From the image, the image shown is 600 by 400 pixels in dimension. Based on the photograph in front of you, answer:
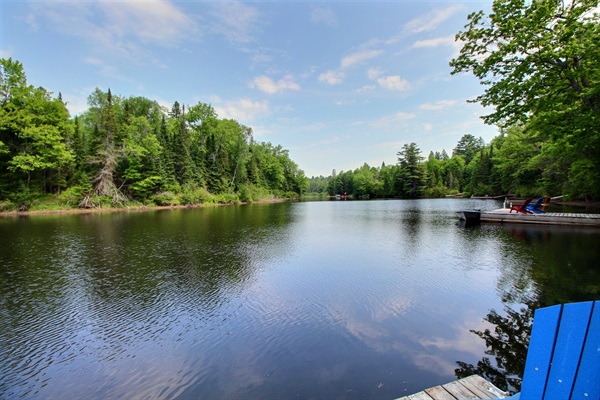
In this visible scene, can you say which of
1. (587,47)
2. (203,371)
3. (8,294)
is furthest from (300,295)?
(587,47)

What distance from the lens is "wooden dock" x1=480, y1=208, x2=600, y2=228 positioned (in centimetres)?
1686

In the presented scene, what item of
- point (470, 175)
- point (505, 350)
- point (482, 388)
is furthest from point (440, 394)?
point (470, 175)

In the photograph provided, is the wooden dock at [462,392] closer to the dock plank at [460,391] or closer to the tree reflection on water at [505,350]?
the dock plank at [460,391]

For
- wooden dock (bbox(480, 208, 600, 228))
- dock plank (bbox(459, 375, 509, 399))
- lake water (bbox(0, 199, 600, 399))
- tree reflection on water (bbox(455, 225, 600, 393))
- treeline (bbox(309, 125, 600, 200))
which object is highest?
treeline (bbox(309, 125, 600, 200))

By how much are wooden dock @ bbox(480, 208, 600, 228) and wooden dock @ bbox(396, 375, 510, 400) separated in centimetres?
2041

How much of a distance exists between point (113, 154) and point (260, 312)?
39.8m

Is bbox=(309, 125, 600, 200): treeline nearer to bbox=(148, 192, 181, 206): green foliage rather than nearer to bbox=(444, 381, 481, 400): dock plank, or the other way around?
bbox=(444, 381, 481, 400): dock plank

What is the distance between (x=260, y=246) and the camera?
14.4 metres

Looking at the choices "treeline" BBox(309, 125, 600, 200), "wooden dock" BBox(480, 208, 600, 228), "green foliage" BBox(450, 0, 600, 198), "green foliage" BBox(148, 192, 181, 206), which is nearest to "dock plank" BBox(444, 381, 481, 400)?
"green foliage" BBox(450, 0, 600, 198)

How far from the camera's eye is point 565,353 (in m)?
1.83

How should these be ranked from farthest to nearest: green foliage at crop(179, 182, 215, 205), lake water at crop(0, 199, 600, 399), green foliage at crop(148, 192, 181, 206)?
green foliage at crop(179, 182, 215, 205)
green foliage at crop(148, 192, 181, 206)
lake water at crop(0, 199, 600, 399)

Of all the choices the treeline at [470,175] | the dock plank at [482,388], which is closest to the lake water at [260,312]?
the dock plank at [482,388]

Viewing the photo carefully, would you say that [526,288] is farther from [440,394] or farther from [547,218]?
[547,218]

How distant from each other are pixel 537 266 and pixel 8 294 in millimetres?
16833
